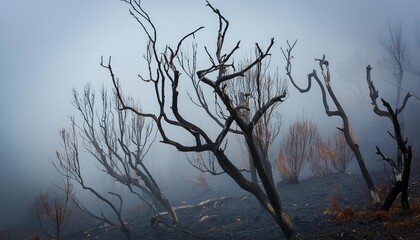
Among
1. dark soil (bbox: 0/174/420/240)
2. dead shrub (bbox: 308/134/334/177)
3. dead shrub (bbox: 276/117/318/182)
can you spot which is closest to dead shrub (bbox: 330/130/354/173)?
dead shrub (bbox: 308/134/334/177)

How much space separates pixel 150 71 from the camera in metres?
4.78

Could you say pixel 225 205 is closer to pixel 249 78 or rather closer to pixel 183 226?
pixel 183 226

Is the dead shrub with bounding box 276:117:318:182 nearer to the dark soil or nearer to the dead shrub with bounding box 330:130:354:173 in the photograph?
the dark soil

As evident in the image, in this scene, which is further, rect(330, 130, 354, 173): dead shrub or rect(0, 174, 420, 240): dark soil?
rect(330, 130, 354, 173): dead shrub

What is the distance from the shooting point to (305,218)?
7.95 metres

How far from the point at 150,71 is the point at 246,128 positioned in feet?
5.82

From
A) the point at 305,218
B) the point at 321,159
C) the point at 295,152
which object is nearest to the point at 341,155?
the point at 321,159

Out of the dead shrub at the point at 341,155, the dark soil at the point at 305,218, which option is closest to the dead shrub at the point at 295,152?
the dark soil at the point at 305,218

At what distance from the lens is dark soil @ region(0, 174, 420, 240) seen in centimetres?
489

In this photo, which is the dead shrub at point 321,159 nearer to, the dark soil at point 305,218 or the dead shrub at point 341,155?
the dead shrub at point 341,155

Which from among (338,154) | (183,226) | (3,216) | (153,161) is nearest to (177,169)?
(153,161)

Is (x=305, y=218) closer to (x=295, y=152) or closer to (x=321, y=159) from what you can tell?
(x=295, y=152)

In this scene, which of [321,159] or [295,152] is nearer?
[295,152]

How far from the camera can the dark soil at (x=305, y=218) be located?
4.89 metres
